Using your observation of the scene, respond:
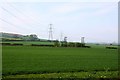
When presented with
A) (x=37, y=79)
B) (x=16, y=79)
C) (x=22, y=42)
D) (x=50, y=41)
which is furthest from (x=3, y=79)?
(x=50, y=41)

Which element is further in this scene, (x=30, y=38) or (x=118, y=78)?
(x=30, y=38)

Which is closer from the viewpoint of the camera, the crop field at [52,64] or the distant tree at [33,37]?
the crop field at [52,64]

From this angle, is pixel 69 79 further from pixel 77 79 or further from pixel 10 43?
pixel 10 43

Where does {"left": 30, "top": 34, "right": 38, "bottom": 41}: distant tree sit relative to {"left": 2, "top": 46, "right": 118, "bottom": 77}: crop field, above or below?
above

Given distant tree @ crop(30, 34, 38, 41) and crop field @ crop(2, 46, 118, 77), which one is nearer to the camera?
crop field @ crop(2, 46, 118, 77)

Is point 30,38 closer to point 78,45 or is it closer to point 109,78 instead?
point 78,45

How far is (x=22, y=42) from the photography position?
89.1m

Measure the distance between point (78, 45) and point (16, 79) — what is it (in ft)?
258

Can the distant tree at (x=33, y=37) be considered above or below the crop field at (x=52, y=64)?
above

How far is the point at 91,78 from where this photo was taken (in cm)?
1264

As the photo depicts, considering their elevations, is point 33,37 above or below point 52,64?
above

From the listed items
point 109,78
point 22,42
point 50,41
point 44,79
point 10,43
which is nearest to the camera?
point 44,79

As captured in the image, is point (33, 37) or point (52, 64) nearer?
point (52, 64)

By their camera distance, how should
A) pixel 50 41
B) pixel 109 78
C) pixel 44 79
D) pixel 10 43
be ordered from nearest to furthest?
pixel 44 79, pixel 109 78, pixel 10 43, pixel 50 41
